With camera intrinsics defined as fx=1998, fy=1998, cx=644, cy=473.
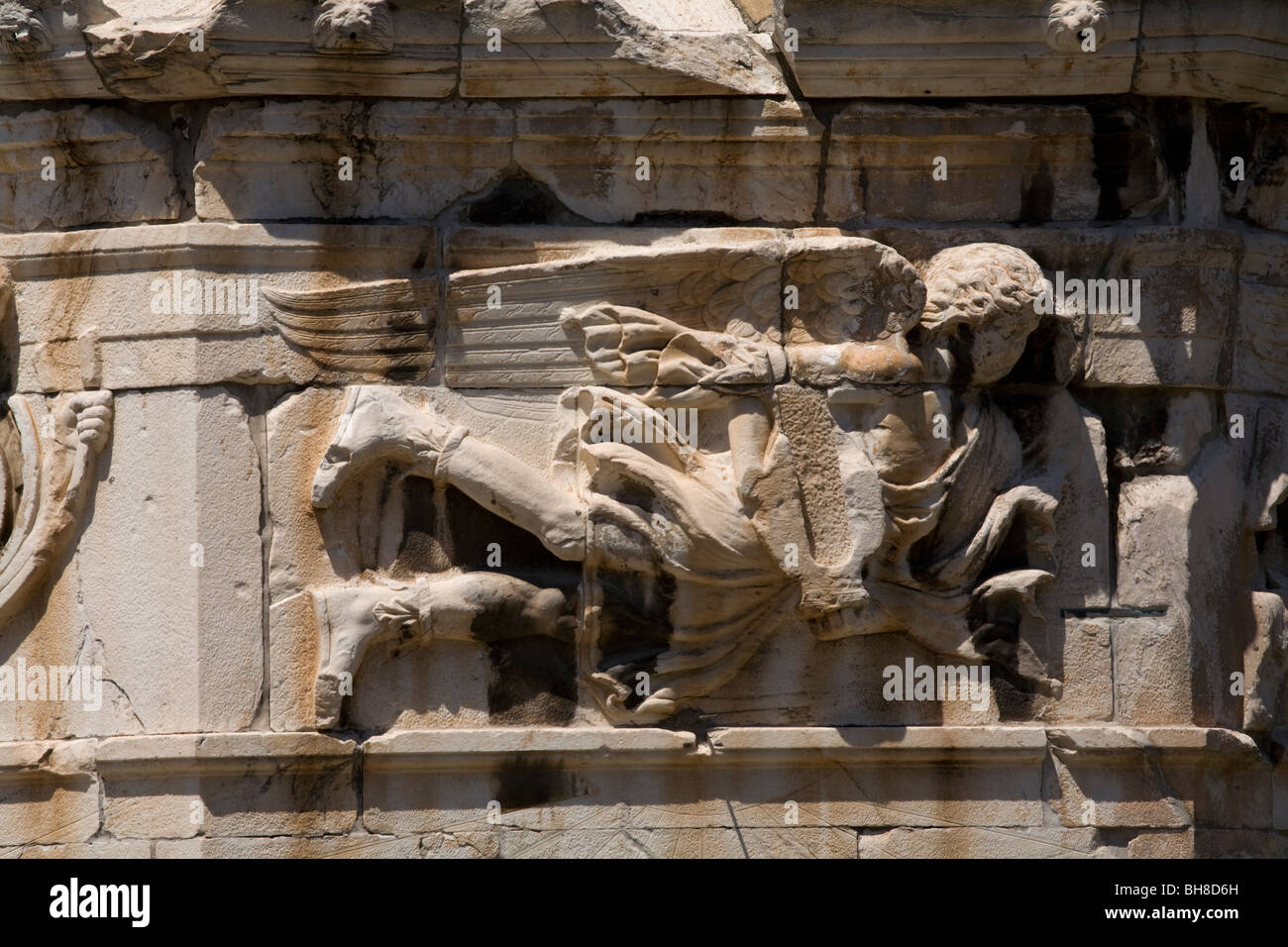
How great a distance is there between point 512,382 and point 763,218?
3.37ft

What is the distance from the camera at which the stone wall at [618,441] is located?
21.2ft

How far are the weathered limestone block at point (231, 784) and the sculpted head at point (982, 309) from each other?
238cm

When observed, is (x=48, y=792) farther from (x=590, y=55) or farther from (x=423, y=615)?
(x=590, y=55)

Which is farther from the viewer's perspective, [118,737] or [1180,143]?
[1180,143]

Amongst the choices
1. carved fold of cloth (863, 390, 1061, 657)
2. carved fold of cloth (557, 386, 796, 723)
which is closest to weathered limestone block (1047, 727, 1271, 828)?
carved fold of cloth (863, 390, 1061, 657)

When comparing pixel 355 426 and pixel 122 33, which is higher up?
pixel 122 33

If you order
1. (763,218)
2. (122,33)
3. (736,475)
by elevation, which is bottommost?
(736,475)

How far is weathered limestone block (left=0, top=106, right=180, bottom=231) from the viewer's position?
6.72m

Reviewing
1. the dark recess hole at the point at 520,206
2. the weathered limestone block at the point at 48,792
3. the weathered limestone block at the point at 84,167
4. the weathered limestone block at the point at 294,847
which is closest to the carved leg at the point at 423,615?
the weathered limestone block at the point at 294,847

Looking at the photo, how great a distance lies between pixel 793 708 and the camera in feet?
21.6

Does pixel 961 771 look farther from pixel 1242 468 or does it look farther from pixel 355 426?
pixel 355 426

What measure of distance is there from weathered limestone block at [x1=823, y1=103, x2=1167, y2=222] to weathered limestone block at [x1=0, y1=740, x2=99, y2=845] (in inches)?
122

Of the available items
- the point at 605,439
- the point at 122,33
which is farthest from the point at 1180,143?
the point at 122,33

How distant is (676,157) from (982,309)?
1.15m
